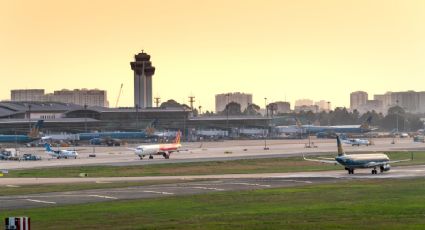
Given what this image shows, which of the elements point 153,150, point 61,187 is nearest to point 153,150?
point 153,150

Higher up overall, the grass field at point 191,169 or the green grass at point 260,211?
the grass field at point 191,169

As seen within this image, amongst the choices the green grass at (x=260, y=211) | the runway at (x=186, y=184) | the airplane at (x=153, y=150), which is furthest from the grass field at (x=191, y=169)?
the green grass at (x=260, y=211)

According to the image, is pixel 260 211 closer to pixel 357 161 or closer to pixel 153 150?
pixel 357 161

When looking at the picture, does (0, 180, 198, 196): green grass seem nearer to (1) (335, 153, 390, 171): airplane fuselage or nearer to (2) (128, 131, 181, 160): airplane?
(1) (335, 153, 390, 171): airplane fuselage

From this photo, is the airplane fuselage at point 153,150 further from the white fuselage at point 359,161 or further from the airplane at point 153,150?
the white fuselage at point 359,161

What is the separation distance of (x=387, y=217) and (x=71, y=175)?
63.3m

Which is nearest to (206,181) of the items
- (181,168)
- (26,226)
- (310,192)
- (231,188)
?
(231,188)

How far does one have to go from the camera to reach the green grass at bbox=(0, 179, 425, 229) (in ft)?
183

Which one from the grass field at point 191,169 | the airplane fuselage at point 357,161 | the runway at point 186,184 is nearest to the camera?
the runway at point 186,184

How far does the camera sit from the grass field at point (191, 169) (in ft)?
383

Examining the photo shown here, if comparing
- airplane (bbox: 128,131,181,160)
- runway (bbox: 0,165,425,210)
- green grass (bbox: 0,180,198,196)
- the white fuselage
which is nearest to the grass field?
runway (bbox: 0,165,425,210)

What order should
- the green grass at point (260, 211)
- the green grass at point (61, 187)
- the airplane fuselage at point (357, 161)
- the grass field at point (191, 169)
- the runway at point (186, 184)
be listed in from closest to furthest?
1. the green grass at point (260, 211)
2. the runway at point (186, 184)
3. the green grass at point (61, 187)
4. the airplane fuselage at point (357, 161)
5. the grass field at point (191, 169)

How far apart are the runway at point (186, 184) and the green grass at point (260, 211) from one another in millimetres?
4792

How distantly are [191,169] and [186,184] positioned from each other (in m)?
30.5
